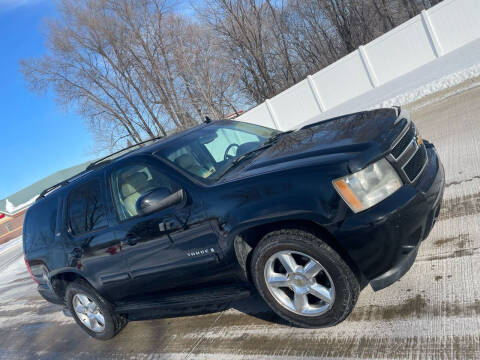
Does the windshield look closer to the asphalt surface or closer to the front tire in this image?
the front tire

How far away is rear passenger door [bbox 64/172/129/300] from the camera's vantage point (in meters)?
4.25

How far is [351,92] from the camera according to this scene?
19266 millimetres

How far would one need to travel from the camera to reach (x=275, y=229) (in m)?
3.06

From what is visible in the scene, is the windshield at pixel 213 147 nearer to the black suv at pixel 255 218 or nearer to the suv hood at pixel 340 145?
the black suv at pixel 255 218

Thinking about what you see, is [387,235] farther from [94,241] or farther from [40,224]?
[40,224]

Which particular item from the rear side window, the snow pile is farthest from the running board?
the snow pile

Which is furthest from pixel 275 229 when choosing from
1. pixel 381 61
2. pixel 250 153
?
pixel 381 61

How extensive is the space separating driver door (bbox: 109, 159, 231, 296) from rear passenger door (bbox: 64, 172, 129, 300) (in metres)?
0.17

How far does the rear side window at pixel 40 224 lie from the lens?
5094 millimetres

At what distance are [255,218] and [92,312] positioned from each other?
10.2ft

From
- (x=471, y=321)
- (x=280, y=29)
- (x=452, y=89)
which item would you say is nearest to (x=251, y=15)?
(x=280, y=29)

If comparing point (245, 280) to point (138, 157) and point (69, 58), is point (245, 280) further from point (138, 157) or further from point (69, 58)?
point (69, 58)

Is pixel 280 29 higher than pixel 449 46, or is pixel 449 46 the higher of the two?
pixel 280 29

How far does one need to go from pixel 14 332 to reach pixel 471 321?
7089 mm
